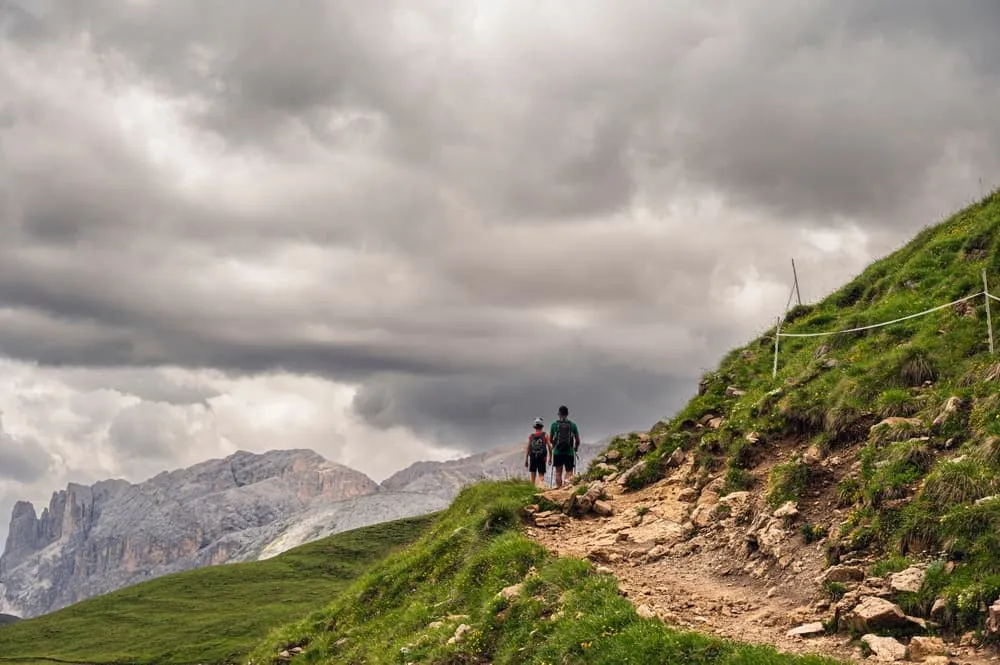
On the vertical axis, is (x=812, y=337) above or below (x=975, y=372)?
above

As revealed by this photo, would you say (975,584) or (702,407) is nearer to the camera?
(975,584)

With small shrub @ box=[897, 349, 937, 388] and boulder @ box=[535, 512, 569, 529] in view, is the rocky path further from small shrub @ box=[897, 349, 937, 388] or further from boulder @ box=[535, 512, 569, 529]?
small shrub @ box=[897, 349, 937, 388]

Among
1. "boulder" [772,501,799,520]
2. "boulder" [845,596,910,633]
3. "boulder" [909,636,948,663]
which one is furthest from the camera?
"boulder" [772,501,799,520]

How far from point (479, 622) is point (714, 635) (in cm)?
718

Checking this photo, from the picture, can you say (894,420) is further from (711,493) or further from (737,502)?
(711,493)

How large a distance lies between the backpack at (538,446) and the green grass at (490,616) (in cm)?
151

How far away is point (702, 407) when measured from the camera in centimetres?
3306

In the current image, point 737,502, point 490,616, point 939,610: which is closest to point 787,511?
point 737,502

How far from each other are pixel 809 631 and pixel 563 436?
18.8m

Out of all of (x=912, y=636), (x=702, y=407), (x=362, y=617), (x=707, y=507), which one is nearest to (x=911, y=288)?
(x=702, y=407)

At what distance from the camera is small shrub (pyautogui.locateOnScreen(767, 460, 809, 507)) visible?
21672mm

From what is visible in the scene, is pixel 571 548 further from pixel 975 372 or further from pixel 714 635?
pixel 975 372

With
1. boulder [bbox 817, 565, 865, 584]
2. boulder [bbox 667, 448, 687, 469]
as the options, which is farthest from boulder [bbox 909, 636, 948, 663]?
boulder [bbox 667, 448, 687, 469]

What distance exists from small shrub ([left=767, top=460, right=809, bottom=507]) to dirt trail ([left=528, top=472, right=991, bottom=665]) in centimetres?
146
